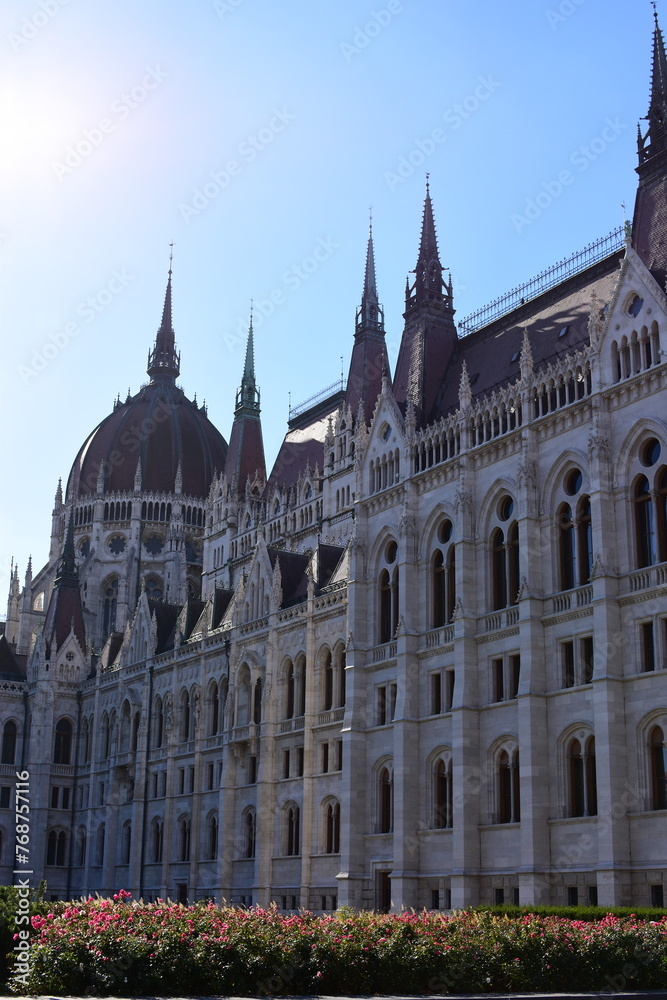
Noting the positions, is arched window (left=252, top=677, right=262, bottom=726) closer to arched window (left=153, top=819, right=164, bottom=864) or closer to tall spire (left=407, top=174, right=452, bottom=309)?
arched window (left=153, top=819, right=164, bottom=864)

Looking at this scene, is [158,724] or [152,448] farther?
[152,448]

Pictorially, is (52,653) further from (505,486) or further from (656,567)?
(656,567)

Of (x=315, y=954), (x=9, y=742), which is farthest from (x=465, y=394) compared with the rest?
(x=9, y=742)

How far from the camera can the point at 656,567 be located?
3672cm

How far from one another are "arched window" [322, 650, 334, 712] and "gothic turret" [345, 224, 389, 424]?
1955 centimetres

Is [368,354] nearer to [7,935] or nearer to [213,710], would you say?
[213,710]

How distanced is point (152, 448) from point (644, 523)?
83.5 meters

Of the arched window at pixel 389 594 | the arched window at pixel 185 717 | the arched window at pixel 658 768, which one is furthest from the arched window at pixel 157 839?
the arched window at pixel 658 768

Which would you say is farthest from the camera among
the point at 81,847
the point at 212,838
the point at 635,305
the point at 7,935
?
the point at 81,847

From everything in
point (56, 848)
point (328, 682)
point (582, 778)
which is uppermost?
point (328, 682)

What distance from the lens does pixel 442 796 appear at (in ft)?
145

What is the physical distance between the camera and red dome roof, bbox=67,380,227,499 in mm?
114312

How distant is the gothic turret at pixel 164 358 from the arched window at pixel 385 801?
86321 millimetres

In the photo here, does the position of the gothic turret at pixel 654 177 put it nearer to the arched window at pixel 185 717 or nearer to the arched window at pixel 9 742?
the arched window at pixel 185 717
